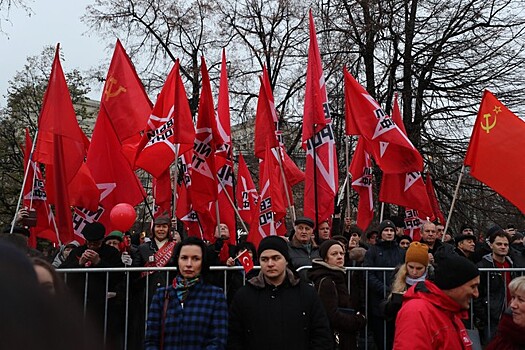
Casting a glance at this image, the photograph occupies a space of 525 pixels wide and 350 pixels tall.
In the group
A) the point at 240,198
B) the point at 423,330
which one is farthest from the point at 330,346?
the point at 240,198

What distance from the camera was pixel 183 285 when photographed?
4660 mm

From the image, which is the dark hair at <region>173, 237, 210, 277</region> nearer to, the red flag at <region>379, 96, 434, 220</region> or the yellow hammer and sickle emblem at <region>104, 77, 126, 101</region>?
the yellow hammer and sickle emblem at <region>104, 77, 126, 101</region>

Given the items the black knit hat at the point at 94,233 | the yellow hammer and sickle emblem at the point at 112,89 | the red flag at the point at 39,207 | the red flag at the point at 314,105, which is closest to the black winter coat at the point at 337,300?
the black knit hat at the point at 94,233

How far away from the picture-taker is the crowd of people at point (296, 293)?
3.48m

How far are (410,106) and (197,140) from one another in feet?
34.0

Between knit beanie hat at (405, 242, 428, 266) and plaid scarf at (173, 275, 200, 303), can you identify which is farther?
knit beanie hat at (405, 242, 428, 266)

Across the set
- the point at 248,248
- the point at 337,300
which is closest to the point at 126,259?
the point at 248,248

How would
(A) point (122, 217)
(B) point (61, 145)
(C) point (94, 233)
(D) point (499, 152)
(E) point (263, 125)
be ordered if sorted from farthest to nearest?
(E) point (263, 125)
(A) point (122, 217)
(B) point (61, 145)
(D) point (499, 152)
(C) point (94, 233)

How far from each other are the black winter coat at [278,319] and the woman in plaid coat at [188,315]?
0.65 feet

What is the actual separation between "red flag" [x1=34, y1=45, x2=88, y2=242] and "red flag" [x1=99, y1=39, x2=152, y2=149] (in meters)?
0.89

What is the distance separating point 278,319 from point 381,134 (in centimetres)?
502

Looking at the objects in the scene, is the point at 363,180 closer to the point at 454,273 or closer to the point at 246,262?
the point at 246,262

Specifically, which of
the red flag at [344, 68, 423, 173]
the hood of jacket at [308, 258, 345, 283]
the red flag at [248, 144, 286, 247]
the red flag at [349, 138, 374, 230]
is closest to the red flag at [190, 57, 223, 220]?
the red flag at [248, 144, 286, 247]

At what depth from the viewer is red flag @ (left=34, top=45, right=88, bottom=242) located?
7766mm
